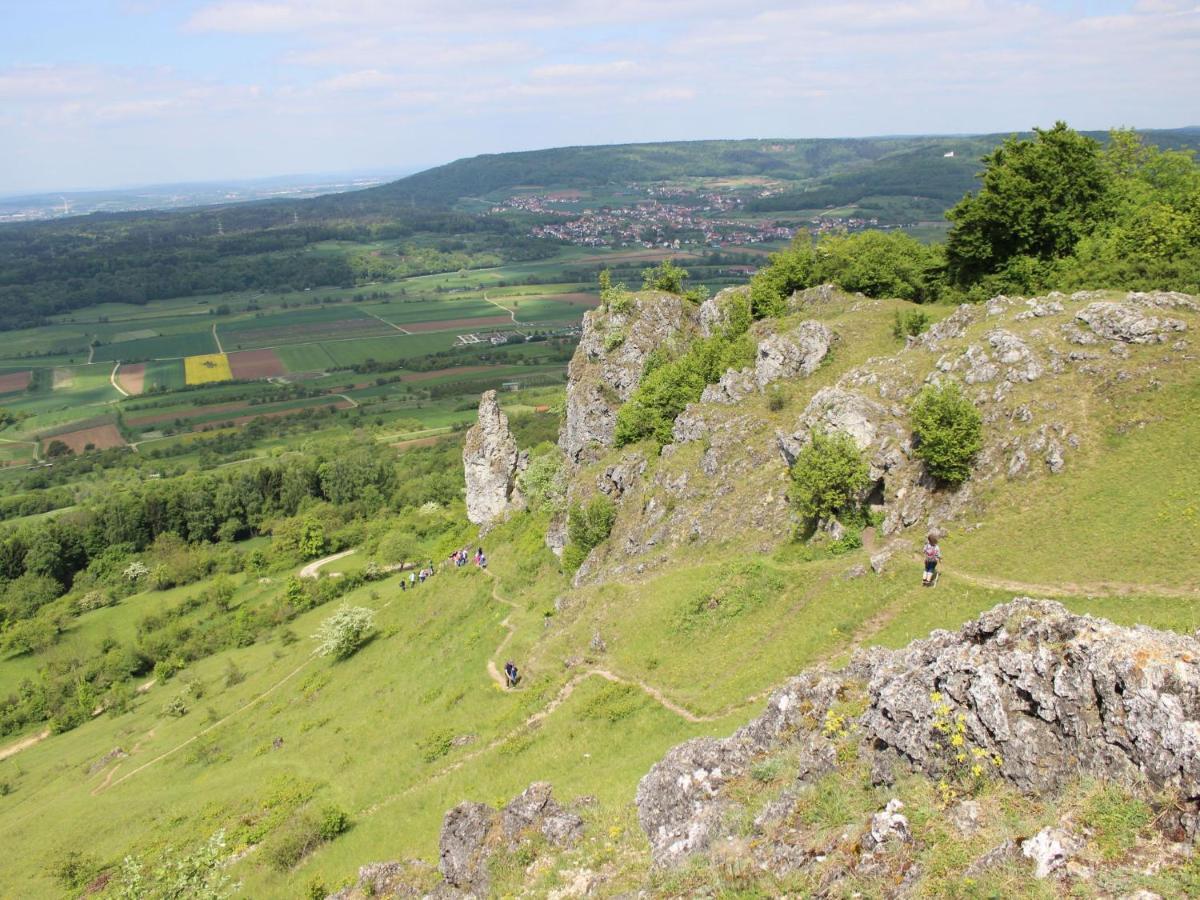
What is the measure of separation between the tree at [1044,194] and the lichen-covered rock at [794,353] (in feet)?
48.2

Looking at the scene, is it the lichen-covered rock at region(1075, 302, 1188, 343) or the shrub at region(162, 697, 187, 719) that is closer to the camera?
the lichen-covered rock at region(1075, 302, 1188, 343)

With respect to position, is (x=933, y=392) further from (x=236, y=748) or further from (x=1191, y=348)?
(x=236, y=748)

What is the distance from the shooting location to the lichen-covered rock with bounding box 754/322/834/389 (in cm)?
4959

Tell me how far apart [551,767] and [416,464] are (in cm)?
11727

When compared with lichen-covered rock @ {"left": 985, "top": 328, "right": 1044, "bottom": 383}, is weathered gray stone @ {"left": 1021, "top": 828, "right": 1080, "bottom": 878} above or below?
below

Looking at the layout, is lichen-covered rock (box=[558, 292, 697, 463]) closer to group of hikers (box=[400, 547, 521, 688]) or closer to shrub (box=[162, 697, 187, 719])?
group of hikers (box=[400, 547, 521, 688])

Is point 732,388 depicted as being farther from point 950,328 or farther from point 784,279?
point 784,279

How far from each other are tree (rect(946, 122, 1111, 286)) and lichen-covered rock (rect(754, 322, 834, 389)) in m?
14.7

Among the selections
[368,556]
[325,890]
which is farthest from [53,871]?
[368,556]

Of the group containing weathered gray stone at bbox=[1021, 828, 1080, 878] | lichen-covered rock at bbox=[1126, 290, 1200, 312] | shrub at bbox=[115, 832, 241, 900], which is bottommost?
shrub at bbox=[115, 832, 241, 900]

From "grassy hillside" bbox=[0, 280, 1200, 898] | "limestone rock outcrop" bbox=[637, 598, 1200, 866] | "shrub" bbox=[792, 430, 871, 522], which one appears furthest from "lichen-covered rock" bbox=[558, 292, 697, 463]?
"limestone rock outcrop" bbox=[637, 598, 1200, 866]

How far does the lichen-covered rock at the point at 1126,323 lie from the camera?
34.1m

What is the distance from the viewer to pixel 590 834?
67.7 ft

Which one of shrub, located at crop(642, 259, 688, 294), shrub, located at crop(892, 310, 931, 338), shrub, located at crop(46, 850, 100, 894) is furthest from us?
shrub, located at crop(642, 259, 688, 294)
